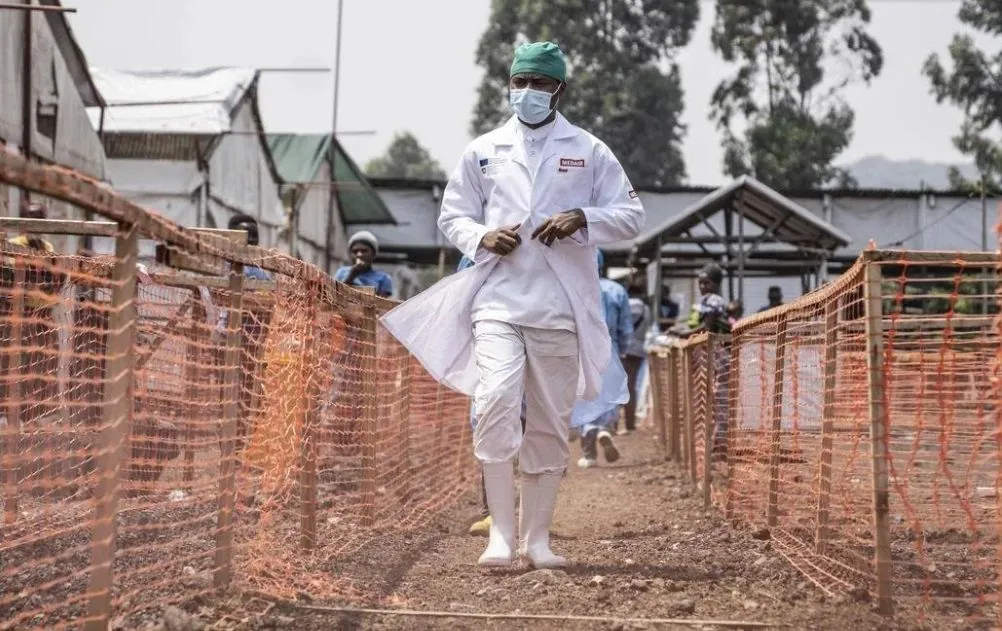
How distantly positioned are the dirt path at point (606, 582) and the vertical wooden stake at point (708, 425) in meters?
0.32

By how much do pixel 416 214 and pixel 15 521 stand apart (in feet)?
84.1

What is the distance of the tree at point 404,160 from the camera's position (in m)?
77.6

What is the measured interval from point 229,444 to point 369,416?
200 centimetres

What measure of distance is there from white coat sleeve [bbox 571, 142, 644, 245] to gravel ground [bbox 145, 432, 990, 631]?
4.49ft

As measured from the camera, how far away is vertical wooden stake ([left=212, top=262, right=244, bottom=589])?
4.07m

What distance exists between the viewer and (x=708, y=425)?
741cm

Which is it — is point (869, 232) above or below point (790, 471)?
above

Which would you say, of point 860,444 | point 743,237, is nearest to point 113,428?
point 860,444

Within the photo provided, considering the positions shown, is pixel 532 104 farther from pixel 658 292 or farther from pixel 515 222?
pixel 658 292

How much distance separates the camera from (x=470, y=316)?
5.28 m

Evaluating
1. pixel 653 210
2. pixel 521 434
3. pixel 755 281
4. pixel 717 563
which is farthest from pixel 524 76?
pixel 755 281

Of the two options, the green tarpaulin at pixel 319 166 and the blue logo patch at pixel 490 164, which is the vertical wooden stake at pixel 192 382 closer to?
the blue logo patch at pixel 490 164

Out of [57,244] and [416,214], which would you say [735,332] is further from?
[416,214]

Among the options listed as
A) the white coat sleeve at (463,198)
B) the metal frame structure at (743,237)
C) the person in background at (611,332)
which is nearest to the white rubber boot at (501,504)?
the white coat sleeve at (463,198)
